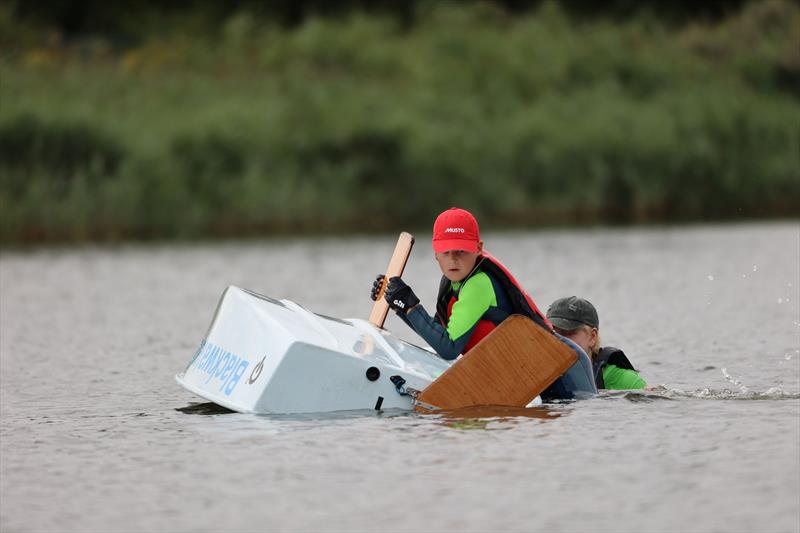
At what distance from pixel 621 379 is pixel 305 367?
7.12ft

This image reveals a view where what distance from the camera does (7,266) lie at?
72.9ft

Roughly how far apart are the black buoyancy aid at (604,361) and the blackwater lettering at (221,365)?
7.38ft

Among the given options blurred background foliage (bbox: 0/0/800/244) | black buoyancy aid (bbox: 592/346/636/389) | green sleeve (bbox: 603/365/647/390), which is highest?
blurred background foliage (bbox: 0/0/800/244)

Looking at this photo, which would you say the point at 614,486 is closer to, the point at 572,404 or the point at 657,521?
the point at 657,521

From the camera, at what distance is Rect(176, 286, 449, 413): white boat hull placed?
354 inches

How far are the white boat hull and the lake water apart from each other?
0.12m

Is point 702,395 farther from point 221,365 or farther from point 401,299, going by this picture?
point 221,365

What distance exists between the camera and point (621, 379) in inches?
393

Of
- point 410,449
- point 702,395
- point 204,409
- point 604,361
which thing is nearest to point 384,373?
point 410,449

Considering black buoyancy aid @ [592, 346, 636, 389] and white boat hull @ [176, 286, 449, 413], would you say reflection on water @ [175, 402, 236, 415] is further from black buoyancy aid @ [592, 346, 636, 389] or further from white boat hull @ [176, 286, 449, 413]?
black buoyancy aid @ [592, 346, 636, 389]

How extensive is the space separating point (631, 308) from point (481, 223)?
13.3 metres

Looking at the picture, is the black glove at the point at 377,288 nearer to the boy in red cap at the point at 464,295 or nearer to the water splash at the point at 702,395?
the boy in red cap at the point at 464,295

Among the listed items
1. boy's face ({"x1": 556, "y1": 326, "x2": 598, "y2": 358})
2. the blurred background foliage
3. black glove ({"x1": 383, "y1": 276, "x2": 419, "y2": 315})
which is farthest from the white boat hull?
the blurred background foliage

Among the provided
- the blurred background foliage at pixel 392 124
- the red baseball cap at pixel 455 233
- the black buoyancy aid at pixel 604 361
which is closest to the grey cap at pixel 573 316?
the black buoyancy aid at pixel 604 361
